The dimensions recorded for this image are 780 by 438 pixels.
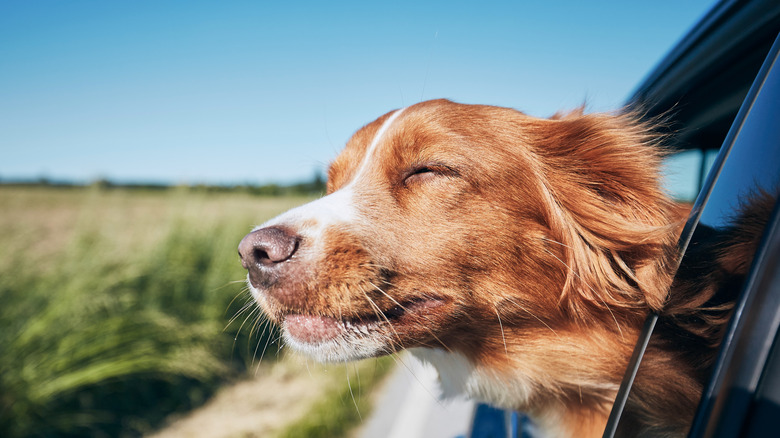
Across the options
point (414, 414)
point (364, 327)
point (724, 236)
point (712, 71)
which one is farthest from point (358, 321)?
point (414, 414)

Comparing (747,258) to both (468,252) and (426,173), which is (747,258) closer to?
(468,252)

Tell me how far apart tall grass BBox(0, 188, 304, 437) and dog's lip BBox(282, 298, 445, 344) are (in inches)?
61.4

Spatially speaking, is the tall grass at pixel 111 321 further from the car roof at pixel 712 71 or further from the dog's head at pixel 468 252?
the car roof at pixel 712 71

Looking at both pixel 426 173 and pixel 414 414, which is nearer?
pixel 426 173

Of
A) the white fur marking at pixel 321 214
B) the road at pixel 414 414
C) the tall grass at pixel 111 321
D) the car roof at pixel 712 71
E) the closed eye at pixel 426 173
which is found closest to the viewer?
the car roof at pixel 712 71

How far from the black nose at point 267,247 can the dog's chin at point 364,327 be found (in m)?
0.12

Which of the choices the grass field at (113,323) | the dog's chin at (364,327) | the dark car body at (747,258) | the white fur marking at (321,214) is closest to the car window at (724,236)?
the dark car body at (747,258)

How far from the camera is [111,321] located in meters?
4.75

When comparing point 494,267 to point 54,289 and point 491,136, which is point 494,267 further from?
point 54,289

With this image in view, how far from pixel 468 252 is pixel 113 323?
14.7ft

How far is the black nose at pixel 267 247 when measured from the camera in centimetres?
154

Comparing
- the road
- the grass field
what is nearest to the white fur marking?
the grass field

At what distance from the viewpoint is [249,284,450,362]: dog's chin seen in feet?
5.16

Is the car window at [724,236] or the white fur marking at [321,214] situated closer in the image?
the car window at [724,236]
